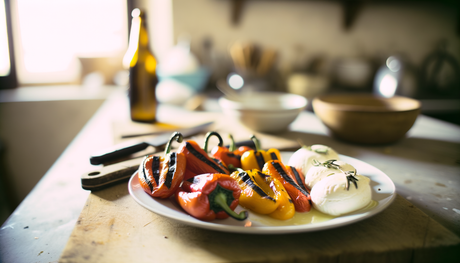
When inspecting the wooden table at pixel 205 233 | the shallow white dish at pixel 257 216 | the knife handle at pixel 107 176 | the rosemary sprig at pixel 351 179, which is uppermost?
the rosemary sprig at pixel 351 179

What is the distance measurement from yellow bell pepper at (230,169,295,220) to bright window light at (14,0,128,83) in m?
2.08

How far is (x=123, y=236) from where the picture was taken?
1.44 ft

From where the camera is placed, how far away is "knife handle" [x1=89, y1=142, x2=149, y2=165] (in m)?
0.67

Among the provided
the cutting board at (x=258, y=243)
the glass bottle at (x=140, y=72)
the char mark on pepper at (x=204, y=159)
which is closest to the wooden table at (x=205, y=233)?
the cutting board at (x=258, y=243)

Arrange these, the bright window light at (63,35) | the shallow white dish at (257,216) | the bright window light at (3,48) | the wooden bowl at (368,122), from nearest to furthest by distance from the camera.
→ the shallow white dish at (257,216) → the wooden bowl at (368,122) → the bright window light at (3,48) → the bright window light at (63,35)

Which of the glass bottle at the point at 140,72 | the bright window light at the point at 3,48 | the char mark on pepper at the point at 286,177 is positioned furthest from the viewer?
the bright window light at the point at 3,48

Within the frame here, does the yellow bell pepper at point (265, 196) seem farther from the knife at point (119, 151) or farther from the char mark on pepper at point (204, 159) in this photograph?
the knife at point (119, 151)

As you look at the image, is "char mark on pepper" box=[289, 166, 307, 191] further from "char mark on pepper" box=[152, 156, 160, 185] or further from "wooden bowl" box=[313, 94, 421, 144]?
"wooden bowl" box=[313, 94, 421, 144]

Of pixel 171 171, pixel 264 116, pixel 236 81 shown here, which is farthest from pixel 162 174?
pixel 236 81

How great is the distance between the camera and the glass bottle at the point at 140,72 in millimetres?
1067

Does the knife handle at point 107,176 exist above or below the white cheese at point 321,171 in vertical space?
below

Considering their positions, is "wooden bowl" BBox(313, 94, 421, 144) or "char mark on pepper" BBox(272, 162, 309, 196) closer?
"char mark on pepper" BBox(272, 162, 309, 196)

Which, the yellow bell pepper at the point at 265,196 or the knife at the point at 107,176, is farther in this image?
the knife at the point at 107,176

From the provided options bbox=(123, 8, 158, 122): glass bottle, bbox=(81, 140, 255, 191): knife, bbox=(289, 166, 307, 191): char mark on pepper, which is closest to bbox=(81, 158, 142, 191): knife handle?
bbox=(81, 140, 255, 191): knife
